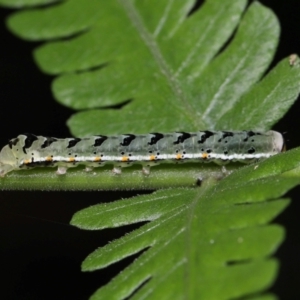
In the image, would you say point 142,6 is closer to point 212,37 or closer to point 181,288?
point 212,37

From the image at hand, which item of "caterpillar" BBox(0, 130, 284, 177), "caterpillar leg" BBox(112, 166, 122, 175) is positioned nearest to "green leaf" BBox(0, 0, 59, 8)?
"caterpillar" BBox(0, 130, 284, 177)

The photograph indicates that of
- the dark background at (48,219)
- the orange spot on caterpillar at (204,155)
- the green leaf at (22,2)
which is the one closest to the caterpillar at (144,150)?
the orange spot on caterpillar at (204,155)

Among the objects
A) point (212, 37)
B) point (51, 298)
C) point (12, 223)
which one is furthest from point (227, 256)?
point (51, 298)

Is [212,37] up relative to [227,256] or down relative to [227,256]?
up

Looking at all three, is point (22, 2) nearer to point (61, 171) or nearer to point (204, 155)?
point (61, 171)

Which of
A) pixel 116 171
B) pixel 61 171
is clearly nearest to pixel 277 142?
pixel 116 171

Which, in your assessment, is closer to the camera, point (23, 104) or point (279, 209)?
point (279, 209)
